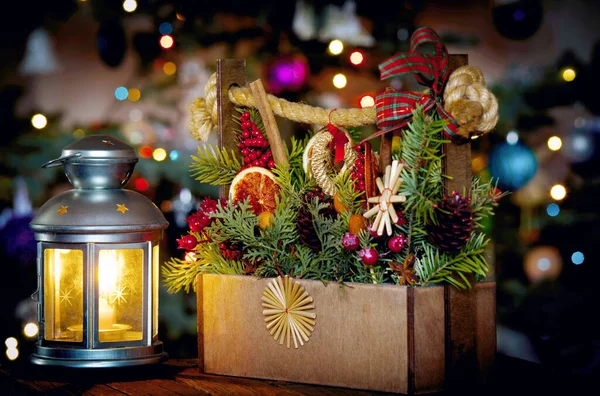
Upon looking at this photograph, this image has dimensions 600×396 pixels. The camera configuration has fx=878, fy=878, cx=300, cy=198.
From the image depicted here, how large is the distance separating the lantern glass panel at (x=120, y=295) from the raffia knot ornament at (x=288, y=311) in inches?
8.7

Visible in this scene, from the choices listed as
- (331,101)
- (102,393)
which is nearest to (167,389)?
(102,393)

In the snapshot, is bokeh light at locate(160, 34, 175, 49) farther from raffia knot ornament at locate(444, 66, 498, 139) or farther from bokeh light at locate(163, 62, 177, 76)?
raffia knot ornament at locate(444, 66, 498, 139)

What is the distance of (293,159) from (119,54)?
123 centimetres

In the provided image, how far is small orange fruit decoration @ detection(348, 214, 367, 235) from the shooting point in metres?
1.30

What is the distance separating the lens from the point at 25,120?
2615 millimetres

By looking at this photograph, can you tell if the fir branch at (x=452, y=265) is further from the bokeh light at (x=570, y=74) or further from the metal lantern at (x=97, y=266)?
the bokeh light at (x=570, y=74)

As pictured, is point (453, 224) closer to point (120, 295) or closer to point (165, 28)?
point (120, 295)

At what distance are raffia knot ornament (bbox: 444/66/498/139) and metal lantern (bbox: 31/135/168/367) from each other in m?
0.52

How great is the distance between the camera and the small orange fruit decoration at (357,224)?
130cm

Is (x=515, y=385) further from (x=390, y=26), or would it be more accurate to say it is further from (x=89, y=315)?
(x=390, y=26)

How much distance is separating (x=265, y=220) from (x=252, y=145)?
0.67 ft

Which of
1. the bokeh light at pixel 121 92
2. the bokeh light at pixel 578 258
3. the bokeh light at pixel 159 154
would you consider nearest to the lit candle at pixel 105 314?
the bokeh light at pixel 159 154

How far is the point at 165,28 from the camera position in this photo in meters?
2.69

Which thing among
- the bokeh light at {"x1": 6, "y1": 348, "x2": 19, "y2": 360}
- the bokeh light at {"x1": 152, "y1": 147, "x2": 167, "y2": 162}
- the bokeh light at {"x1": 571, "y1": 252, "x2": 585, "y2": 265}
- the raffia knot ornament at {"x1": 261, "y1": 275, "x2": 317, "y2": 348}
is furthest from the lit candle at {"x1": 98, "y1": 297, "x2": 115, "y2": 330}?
the bokeh light at {"x1": 571, "y1": 252, "x2": 585, "y2": 265}
